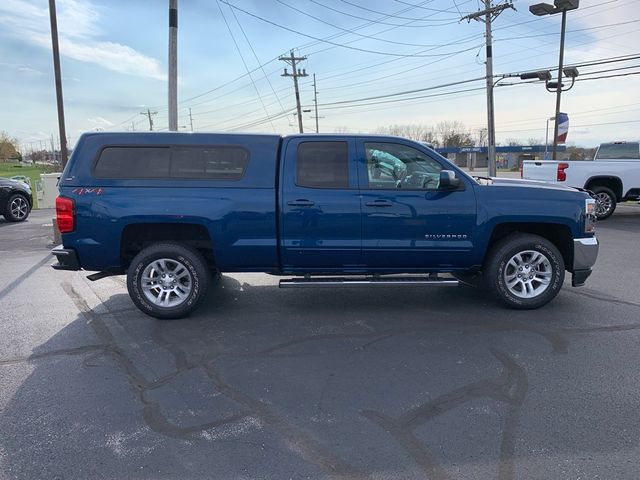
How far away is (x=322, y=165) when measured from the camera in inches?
207

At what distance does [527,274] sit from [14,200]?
14.1 m

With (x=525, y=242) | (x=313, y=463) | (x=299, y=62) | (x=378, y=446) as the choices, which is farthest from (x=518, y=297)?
(x=299, y=62)

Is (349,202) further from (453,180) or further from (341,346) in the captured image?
(341,346)

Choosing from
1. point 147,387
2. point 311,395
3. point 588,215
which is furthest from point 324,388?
point 588,215

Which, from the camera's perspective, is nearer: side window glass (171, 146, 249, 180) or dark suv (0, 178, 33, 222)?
side window glass (171, 146, 249, 180)

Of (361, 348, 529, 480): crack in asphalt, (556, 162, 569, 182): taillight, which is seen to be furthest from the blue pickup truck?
(556, 162, 569, 182): taillight

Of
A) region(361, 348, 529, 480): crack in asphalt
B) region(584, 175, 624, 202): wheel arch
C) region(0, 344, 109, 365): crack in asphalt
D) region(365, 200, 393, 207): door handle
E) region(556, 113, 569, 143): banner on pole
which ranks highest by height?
region(556, 113, 569, 143): banner on pole

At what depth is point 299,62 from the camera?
5153cm

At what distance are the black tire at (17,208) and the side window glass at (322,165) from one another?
40.2 ft

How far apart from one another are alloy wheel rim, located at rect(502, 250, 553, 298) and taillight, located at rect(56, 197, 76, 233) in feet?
15.4

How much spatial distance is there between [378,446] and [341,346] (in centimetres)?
161

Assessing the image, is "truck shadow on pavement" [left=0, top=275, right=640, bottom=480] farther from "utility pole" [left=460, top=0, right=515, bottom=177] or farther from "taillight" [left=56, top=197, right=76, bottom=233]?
"utility pole" [left=460, top=0, right=515, bottom=177]

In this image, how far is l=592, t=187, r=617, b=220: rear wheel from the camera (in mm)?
13023

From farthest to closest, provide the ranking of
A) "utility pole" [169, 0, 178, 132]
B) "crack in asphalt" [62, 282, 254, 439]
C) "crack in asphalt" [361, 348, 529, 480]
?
1. "utility pole" [169, 0, 178, 132]
2. "crack in asphalt" [62, 282, 254, 439]
3. "crack in asphalt" [361, 348, 529, 480]
